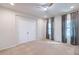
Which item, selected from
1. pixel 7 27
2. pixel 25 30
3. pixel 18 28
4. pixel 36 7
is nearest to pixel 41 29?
pixel 25 30

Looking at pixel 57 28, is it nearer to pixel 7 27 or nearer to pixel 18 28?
pixel 18 28

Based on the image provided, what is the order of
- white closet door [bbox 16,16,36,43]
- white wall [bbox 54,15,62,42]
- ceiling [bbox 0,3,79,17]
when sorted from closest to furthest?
ceiling [bbox 0,3,79,17] < white closet door [bbox 16,16,36,43] < white wall [bbox 54,15,62,42]

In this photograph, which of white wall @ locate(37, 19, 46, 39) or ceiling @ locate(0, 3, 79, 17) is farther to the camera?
white wall @ locate(37, 19, 46, 39)

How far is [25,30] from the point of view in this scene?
9.20 feet

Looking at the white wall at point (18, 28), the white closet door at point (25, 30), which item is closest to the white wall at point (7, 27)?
the white wall at point (18, 28)

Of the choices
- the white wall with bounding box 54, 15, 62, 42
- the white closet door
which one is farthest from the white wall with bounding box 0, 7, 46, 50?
the white wall with bounding box 54, 15, 62, 42

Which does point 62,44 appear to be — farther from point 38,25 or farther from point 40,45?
point 38,25

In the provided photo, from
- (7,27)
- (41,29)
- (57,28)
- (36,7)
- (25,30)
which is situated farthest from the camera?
(7,27)

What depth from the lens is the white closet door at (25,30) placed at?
8.95 ft

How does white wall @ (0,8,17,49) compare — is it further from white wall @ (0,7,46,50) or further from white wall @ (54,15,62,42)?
white wall @ (54,15,62,42)

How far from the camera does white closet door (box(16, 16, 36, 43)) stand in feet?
8.95

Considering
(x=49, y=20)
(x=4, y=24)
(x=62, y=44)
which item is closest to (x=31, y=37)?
(x=49, y=20)

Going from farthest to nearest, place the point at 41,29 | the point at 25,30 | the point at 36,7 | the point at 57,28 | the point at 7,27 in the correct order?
1. the point at 7,27
2. the point at 57,28
3. the point at 41,29
4. the point at 25,30
5. the point at 36,7

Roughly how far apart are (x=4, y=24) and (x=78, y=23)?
7.10ft
